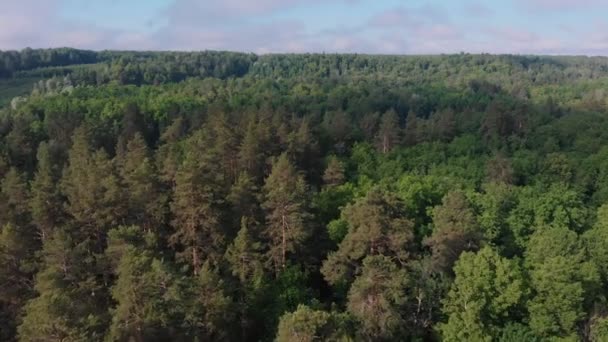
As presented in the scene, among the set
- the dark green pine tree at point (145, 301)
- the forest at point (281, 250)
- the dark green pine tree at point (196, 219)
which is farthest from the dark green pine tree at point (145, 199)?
the dark green pine tree at point (145, 301)

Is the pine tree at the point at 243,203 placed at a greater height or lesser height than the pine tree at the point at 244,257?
greater

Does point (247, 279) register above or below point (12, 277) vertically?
below

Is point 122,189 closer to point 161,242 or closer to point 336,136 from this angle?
point 161,242

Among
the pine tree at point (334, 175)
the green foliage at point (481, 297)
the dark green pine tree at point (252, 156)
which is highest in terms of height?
the dark green pine tree at point (252, 156)

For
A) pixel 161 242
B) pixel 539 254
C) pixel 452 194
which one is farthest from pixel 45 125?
pixel 539 254

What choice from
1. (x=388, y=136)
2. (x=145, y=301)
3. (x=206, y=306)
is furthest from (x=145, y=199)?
(x=388, y=136)

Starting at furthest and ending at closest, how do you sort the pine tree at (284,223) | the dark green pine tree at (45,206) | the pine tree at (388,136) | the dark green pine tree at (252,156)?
the pine tree at (388,136), the dark green pine tree at (252,156), the pine tree at (284,223), the dark green pine tree at (45,206)

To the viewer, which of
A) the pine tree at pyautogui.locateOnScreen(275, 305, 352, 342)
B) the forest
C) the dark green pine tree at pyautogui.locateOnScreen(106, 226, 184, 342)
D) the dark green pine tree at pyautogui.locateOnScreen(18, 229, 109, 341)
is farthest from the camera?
the forest

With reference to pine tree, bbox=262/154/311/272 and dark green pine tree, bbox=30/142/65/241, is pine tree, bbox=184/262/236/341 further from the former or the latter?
dark green pine tree, bbox=30/142/65/241

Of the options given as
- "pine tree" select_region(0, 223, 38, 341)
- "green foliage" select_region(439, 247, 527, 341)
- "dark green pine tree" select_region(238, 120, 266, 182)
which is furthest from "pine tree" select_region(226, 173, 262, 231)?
"green foliage" select_region(439, 247, 527, 341)

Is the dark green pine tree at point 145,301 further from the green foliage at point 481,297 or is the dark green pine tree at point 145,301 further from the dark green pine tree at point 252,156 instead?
the dark green pine tree at point 252,156

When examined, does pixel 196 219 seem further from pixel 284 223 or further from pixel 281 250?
pixel 281 250
